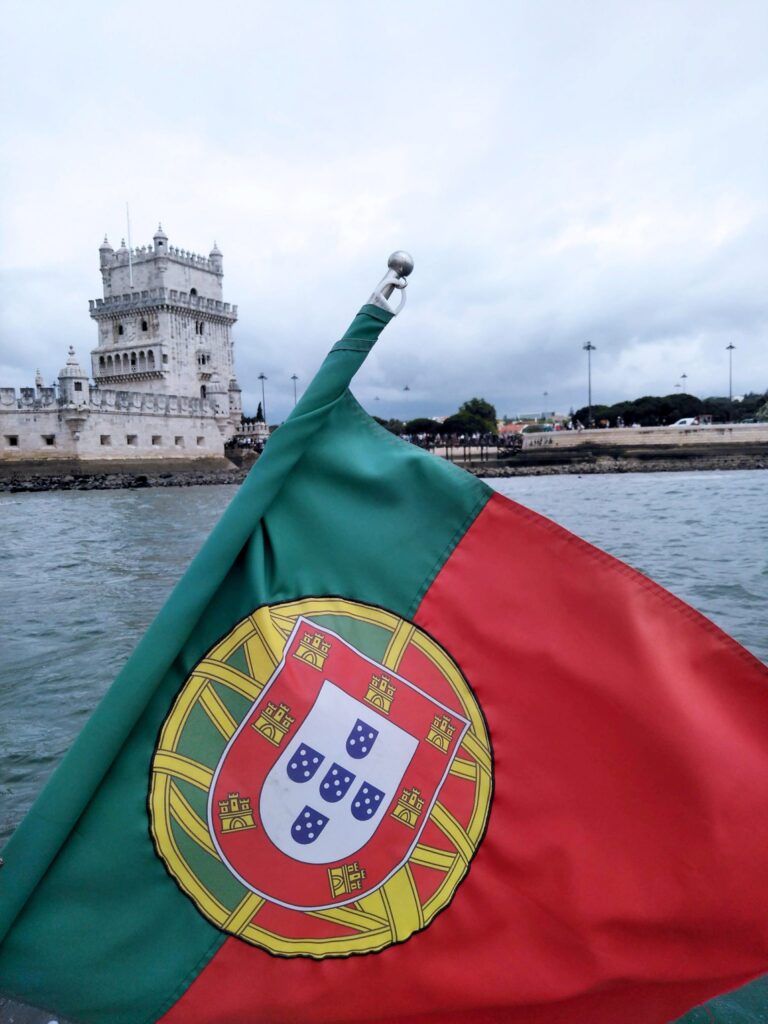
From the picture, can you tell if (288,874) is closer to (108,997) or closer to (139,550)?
(108,997)

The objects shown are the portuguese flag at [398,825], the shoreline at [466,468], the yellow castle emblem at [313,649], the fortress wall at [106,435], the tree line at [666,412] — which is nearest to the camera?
the portuguese flag at [398,825]

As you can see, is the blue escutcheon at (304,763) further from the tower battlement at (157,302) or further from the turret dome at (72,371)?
the tower battlement at (157,302)

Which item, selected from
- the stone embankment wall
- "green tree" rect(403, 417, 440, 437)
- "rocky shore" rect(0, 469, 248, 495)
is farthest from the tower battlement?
"green tree" rect(403, 417, 440, 437)

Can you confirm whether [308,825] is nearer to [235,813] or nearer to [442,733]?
[235,813]

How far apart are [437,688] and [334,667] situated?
0.22 meters

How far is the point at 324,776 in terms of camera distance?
4.79 feet

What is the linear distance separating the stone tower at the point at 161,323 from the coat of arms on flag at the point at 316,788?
48988 millimetres

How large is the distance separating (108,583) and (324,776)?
7.98 metres

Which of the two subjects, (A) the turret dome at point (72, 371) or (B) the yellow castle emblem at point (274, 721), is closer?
(B) the yellow castle emblem at point (274, 721)

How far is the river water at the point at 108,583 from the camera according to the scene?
14.2 feet

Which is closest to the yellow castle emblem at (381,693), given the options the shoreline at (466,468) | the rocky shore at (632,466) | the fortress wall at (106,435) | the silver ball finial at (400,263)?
the silver ball finial at (400,263)

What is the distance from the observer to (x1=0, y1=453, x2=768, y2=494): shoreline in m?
36.0

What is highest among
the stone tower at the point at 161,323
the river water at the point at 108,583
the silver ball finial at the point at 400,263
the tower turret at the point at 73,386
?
the stone tower at the point at 161,323

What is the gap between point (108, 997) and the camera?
1461 millimetres
